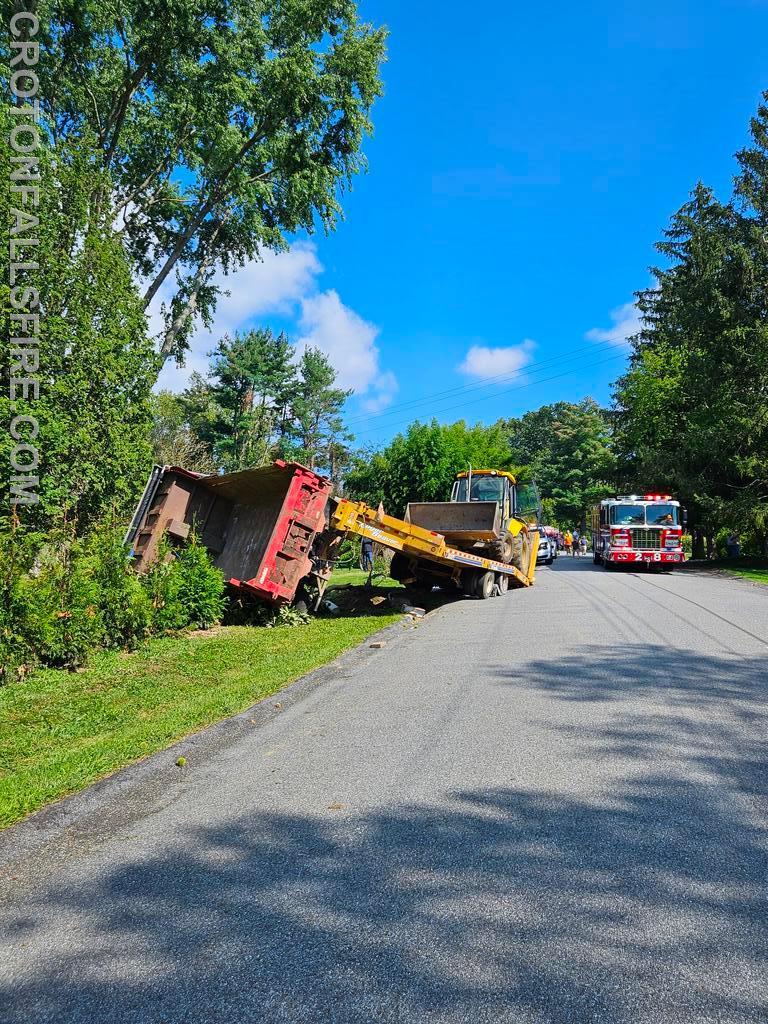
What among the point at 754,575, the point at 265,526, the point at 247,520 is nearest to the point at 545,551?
the point at 754,575

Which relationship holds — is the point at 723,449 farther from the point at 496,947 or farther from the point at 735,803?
the point at 496,947

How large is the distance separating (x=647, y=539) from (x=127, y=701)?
2085cm

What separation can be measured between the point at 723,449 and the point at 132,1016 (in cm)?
2952

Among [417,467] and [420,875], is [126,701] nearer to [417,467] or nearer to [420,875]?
[420,875]

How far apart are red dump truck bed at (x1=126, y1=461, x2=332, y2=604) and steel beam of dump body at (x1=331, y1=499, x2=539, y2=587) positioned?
394mm

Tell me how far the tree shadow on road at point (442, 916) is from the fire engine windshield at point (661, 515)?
20.6 m

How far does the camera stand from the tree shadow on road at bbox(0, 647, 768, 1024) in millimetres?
2090

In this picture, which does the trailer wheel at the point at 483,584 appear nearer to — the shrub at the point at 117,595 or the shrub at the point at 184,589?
the shrub at the point at 184,589

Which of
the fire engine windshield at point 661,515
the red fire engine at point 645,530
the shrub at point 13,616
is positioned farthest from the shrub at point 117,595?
the fire engine windshield at point 661,515

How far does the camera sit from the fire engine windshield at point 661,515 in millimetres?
22969

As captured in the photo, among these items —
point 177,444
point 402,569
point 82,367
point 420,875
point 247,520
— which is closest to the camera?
point 420,875

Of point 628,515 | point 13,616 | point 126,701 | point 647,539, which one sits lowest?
point 126,701

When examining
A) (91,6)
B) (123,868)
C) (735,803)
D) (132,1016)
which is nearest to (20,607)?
(123,868)

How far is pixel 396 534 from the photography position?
12.1 m
